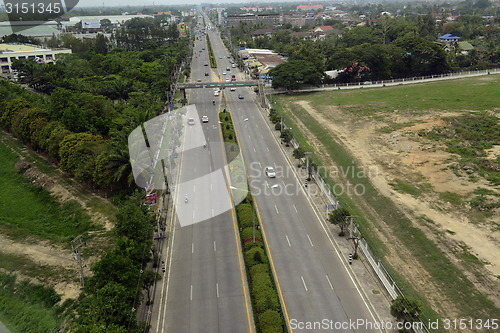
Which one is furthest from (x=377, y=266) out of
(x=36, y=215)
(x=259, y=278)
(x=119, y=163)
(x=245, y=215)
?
(x=36, y=215)

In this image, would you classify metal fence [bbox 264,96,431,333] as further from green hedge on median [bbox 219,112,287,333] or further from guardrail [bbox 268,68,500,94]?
guardrail [bbox 268,68,500,94]

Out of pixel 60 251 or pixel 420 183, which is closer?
pixel 60 251

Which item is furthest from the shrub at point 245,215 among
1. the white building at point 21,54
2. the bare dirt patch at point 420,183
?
the white building at point 21,54

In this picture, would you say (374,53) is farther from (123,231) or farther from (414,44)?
(123,231)

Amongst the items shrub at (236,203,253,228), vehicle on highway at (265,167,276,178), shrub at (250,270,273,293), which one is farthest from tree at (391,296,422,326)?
vehicle on highway at (265,167,276,178)

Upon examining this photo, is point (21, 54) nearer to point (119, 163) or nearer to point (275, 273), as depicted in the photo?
point (119, 163)

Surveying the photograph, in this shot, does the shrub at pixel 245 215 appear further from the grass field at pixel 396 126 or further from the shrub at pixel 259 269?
the grass field at pixel 396 126
